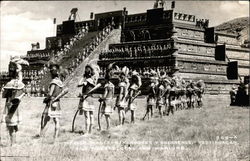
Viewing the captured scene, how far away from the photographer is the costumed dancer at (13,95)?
8.53 m

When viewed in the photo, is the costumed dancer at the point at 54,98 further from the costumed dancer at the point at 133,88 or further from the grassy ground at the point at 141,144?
the costumed dancer at the point at 133,88

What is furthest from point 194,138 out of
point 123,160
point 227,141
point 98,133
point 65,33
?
point 65,33

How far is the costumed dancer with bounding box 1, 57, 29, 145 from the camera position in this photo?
8.53 m

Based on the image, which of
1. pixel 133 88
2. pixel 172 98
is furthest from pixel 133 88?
pixel 172 98

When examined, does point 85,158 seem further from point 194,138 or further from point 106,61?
point 106,61

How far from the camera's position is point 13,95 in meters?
8.60

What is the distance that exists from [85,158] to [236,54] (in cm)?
3105

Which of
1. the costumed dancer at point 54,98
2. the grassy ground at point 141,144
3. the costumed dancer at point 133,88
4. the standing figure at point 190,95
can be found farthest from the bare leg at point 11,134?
the standing figure at point 190,95

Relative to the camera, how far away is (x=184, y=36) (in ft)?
109

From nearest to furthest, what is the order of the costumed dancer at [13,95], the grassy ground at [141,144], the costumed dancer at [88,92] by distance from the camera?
the grassy ground at [141,144] < the costumed dancer at [13,95] < the costumed dancer at [88,92]

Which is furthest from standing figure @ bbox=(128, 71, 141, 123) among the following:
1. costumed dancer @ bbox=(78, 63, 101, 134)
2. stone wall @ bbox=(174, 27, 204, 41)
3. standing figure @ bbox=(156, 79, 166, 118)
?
stone wall @ bbox=(174, 27, 204, 41)

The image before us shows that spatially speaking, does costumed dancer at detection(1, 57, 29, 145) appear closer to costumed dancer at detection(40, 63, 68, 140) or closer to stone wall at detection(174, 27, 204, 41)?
costumed dancer at detection(40, 63, 68, 140)

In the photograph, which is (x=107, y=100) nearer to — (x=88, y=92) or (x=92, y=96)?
(x=92, y=96)

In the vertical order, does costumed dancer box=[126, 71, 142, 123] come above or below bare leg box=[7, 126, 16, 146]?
above
